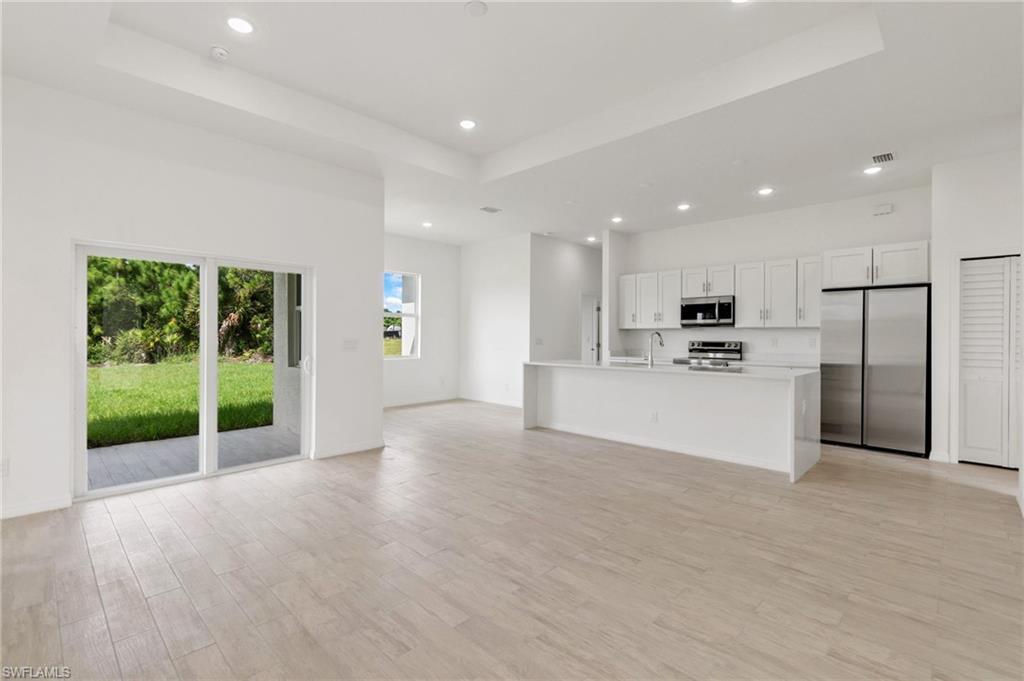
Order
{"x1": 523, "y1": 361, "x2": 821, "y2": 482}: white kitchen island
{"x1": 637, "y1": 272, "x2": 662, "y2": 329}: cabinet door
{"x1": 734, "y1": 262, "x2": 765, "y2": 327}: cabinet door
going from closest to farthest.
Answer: {"x1": 523, "y1": 361, "x2": 821, "y2": 482}: white kitchen island
{"x1": 734, "y1": 262, "x2": 765, "y2": 327}: cabinet door
{"x1": 637, "y1": 272, "x2": 662, "y2": 329}: cabinet door

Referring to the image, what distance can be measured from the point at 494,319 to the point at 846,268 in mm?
5328

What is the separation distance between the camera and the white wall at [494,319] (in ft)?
26.9

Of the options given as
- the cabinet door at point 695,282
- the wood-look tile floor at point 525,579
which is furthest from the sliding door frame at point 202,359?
the cabinet door at point 695,282

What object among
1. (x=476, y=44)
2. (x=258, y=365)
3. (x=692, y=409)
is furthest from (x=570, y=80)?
(x=258, y=365)

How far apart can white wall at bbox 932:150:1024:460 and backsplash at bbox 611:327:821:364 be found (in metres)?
1.51

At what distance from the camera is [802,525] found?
3100 millimetres

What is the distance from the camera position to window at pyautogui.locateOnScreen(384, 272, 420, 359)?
8438 millimetres

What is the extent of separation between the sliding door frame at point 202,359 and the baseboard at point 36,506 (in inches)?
4.3

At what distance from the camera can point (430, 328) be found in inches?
346

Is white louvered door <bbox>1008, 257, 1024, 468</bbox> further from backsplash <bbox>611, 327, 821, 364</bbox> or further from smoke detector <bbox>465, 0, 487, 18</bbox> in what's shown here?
smoke detector <bbox>465, 0, 487, 18</bbox>

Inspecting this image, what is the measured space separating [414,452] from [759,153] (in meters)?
4.58

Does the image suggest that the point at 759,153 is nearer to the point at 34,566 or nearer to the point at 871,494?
the point at 871,494

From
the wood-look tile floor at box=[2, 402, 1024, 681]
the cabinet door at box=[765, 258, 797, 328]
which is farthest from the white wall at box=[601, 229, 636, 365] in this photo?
the wood-look tile floor at box=[2, 402, 1024, 681]

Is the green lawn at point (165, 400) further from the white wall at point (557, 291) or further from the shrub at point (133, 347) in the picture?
the white wall at point (557, 291)
